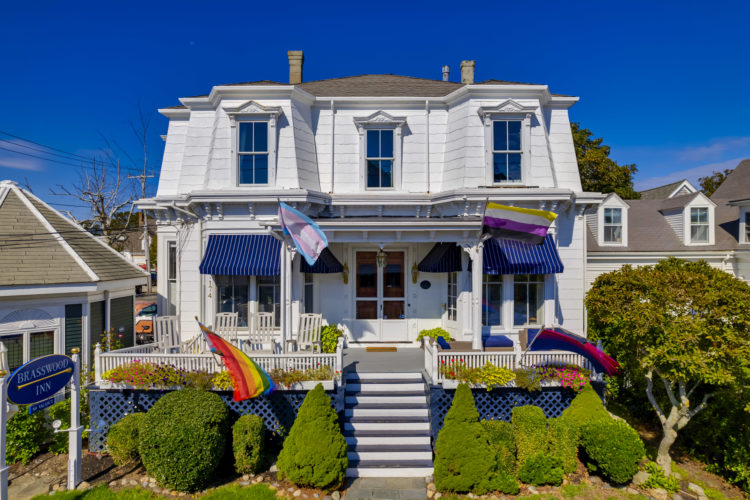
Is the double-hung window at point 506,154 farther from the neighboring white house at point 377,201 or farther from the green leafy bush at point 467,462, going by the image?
the green leafy bush at point 467,462

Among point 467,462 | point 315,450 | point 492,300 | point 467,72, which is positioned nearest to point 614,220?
point 492,300

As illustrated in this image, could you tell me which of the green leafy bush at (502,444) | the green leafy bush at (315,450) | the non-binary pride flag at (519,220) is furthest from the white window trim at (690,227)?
the green leafy bush at (315,450)

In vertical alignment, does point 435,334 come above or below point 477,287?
below

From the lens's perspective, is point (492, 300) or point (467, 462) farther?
point (492, 300)

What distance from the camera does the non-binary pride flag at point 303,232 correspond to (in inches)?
356

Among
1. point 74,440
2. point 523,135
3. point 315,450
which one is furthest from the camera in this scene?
point 523,135

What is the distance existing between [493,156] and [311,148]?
561 cm

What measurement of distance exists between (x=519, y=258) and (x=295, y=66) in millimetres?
11321

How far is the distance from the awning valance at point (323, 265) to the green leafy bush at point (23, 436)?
687cm

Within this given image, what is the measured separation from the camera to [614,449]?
26.3ft

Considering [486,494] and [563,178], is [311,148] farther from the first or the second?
[486,494]

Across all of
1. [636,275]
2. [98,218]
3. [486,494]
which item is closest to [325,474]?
[486,494]

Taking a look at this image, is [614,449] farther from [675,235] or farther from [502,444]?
[675,235]

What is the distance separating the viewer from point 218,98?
12211 millimetres
